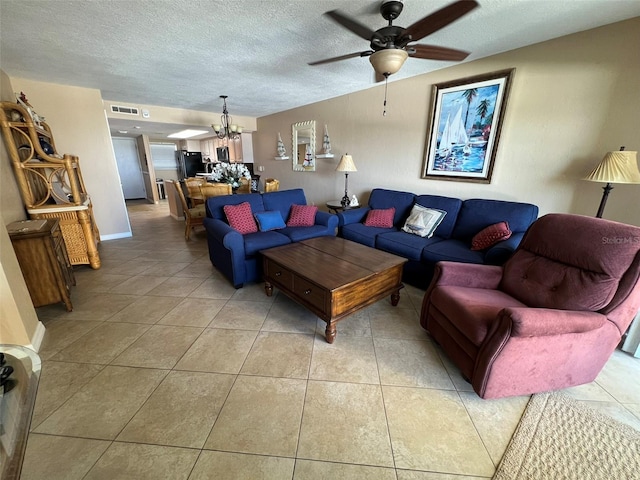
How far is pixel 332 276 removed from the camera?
1.95 m

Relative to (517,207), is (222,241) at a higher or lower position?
lower

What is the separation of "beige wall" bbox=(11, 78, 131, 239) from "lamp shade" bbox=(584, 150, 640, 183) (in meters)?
5.99

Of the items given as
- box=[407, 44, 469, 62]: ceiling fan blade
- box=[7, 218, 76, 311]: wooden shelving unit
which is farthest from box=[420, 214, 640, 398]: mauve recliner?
box=[7, 218, 76, 311]: wooden shelving unit

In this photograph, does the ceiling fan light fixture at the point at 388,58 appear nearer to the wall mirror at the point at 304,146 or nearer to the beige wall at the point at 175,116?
the wall mirror at the point at 304,146

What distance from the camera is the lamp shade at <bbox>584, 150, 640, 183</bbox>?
1.84 m

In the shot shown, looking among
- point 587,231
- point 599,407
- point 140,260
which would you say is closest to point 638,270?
point 587,231

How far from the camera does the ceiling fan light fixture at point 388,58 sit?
5.27 feet

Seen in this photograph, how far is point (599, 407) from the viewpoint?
1.46m

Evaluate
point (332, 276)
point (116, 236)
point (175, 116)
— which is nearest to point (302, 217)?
point (332, 276)

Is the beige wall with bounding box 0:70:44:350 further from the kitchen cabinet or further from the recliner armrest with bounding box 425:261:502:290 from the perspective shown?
the kitchen cabinet

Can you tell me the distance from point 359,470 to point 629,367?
6.73ft

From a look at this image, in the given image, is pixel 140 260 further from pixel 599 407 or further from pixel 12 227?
pixel 599 407

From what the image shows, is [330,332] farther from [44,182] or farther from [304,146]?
[304,146]

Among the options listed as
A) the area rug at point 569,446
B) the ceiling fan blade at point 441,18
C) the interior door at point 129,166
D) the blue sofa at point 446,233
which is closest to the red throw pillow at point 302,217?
the blue sofa at point 446,233
